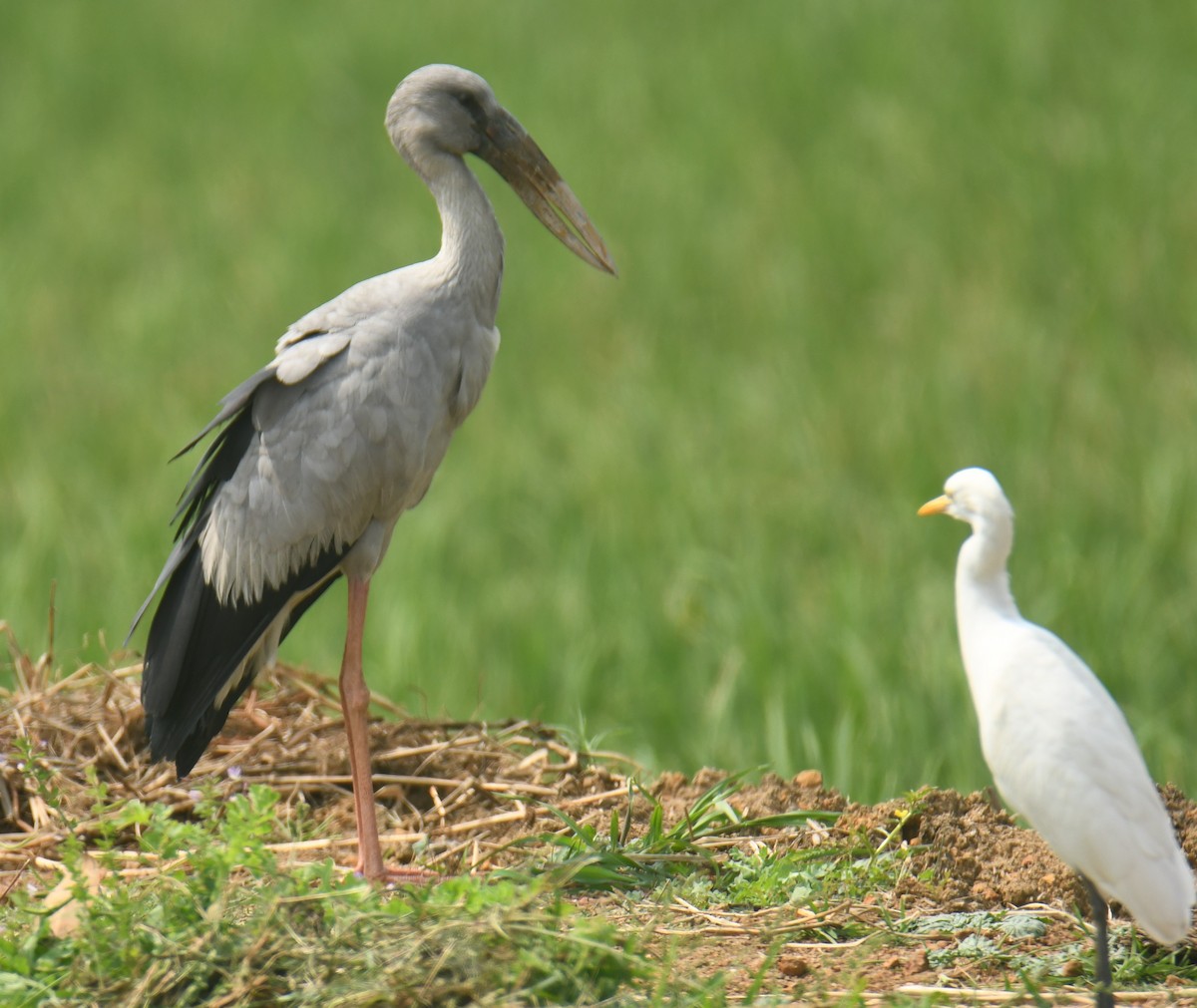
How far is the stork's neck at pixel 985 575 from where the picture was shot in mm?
2887

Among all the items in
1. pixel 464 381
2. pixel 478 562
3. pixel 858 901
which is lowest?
pixel 858 901

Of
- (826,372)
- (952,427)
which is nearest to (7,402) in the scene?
(826,372)

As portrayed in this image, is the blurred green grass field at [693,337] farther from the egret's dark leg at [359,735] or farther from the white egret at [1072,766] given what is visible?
the white egret at [1072,766]

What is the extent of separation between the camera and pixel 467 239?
410 centimetres

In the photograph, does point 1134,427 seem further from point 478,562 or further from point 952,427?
point 478,562

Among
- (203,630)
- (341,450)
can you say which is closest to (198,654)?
(203,630)

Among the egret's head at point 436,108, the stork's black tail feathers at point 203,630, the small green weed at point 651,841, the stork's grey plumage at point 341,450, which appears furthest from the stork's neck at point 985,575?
the egret's head at point 436,108

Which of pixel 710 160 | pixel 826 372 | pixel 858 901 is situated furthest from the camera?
pixel 710 160

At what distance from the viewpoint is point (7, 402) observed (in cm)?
915

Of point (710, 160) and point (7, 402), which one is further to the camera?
point (710, 160)

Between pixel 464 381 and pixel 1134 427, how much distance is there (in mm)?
4804

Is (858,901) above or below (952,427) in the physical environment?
below

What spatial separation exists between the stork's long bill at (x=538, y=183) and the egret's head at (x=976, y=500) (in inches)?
59.5

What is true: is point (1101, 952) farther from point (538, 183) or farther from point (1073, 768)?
point (538, 183)
